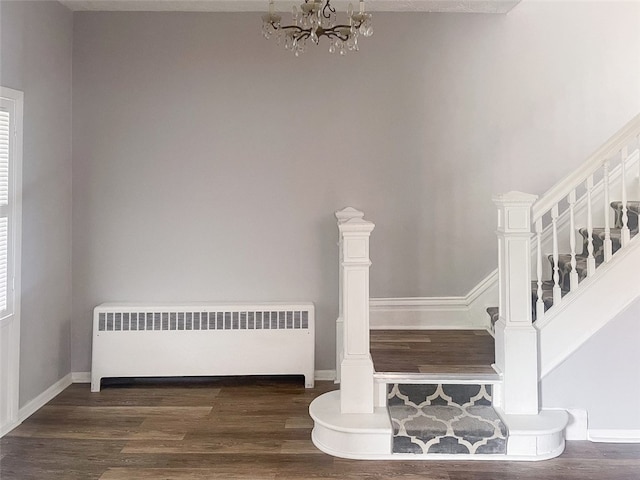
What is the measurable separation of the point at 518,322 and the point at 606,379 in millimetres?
621

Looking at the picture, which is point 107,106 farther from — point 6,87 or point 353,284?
point 353,284

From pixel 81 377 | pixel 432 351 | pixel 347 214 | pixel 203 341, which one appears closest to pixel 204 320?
pixel 203 341

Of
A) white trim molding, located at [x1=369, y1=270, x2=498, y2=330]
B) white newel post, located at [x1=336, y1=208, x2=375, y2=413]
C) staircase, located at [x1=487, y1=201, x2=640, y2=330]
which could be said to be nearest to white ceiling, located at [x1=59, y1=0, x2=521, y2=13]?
staircase, located at [x1=487, y1=201, x2=640, y2=330]

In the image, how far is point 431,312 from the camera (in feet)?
14.1

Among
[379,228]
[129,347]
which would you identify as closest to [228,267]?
[129,347]

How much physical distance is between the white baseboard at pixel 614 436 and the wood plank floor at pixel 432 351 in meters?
0.67

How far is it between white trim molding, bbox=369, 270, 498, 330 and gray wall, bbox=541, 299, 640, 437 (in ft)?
3.44

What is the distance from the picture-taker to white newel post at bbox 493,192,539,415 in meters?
3.18

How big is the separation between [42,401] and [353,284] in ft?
7.58

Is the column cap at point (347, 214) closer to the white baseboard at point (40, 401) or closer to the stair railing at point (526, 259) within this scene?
the stair railing at point (526, 259)

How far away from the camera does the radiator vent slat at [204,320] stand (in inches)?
159

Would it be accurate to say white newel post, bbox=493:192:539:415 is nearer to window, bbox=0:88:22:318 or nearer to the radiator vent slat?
the radiator vent slat

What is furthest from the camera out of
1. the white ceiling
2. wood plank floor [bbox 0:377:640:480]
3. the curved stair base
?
the white ceiling

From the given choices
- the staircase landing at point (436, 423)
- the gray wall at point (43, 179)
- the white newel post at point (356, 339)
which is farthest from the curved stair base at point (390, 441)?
the gray wall at point (43, 179)
